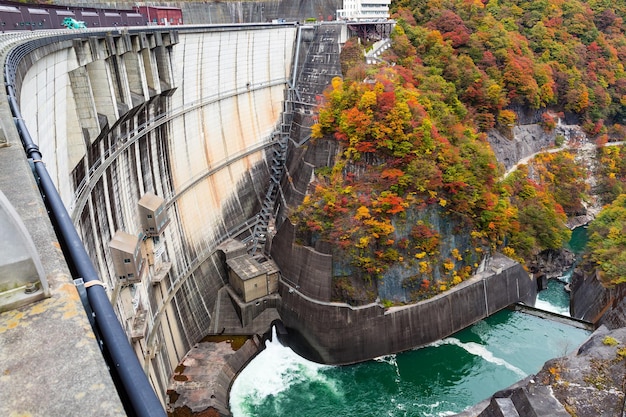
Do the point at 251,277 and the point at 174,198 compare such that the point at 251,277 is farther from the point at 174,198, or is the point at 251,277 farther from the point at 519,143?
the point at 519,143

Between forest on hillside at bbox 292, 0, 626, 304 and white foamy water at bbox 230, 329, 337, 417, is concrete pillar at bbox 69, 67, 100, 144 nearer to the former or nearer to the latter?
forest on hillside at bbox 292, 0, 626, 304

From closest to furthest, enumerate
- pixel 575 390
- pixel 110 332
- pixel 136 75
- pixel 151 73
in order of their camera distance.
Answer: pixel 110 332 < pixel 575 390 < pixel 136 75 < pixel 151 73

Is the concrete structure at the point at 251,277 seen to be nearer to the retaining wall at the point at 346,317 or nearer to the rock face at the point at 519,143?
the retaining wall at the point at 346,317

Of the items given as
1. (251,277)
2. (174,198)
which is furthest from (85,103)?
(251,277)

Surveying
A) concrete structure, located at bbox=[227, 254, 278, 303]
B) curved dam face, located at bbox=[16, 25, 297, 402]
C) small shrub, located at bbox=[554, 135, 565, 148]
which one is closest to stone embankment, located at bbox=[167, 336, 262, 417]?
curved dam face, located at bbox=[16, 25, 297, 402]

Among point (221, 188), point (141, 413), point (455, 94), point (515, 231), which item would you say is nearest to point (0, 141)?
point (141, 413)

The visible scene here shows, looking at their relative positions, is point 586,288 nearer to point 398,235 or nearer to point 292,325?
point 398,235
